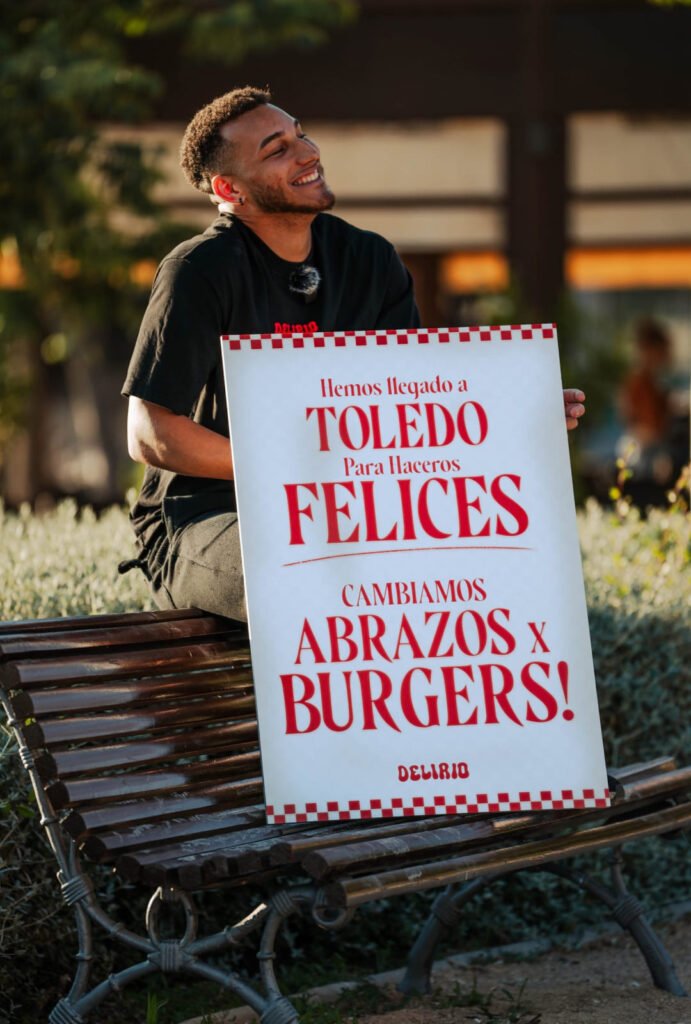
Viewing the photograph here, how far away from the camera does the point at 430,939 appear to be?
11.5 feet

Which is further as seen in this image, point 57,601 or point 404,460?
point 57,601

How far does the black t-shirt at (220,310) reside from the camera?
3297 millimetres

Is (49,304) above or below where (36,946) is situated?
above

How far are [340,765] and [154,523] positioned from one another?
85cm

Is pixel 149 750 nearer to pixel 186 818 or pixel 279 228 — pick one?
pixel 186 818

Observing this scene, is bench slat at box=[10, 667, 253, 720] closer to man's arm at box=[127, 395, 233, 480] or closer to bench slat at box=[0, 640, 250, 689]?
bench slat at box=[0, 640, 250, 689]

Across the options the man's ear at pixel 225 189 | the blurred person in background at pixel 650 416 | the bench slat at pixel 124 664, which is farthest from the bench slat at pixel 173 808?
the blurred person in background at pixel 650 416

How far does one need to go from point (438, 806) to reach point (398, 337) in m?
0.88

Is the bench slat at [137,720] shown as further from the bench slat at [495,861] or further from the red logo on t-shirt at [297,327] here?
the red logo on t-shirt at [297,327]

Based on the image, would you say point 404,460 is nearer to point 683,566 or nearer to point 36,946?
point 36,946

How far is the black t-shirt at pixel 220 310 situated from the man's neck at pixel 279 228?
0.06 feet

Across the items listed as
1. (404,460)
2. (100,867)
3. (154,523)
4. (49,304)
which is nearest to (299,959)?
(100,867)

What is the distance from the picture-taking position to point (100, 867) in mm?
Answer: 3568

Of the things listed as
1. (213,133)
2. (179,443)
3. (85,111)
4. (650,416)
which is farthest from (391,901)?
(650,416)
